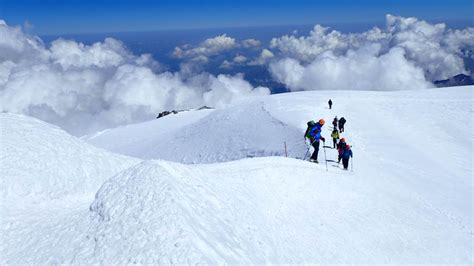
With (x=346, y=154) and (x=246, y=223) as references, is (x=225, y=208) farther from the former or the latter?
(x=346, y=154)

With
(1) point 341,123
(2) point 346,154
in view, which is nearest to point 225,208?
(2) point 346,154

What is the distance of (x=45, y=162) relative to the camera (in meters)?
14.5

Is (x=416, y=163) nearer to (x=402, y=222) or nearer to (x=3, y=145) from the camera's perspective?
(x=402, y=222)

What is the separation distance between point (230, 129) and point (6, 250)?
35.7 metres

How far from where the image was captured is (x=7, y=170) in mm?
13148

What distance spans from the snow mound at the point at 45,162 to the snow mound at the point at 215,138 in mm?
18414

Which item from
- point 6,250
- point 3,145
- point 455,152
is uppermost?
point 3,145

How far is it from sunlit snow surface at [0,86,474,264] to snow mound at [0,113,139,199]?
50 millimetres

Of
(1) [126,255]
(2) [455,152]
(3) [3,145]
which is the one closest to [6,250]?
(1) [126,255]

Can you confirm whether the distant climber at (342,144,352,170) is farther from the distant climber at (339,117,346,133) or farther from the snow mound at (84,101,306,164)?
the distant climber at (339,117,346,133)

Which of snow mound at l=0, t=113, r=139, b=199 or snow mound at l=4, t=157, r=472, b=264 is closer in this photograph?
snow mound at l=4, t=157, r=472, b=264

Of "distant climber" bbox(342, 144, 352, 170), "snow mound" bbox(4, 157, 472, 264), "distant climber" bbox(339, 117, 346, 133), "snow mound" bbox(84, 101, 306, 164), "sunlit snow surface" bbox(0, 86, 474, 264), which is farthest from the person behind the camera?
"snow mound" bbox(84, 101, 306, 164)

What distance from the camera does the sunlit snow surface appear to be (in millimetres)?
8953

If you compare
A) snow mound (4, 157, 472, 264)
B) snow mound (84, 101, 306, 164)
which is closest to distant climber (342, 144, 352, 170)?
snow mound (4, 157, 472, 264)
